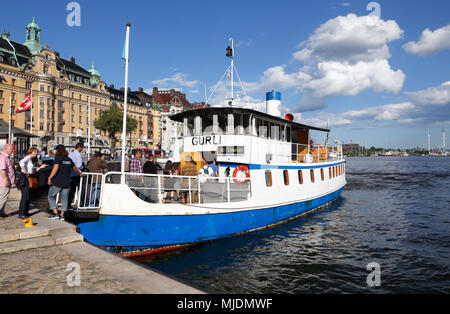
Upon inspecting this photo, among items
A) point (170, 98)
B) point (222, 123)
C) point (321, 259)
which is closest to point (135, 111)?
point (170, 98)

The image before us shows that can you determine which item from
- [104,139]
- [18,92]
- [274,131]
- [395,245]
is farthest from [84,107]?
[395,245]

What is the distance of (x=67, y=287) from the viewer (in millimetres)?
4684

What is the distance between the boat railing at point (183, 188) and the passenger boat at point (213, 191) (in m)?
0.03

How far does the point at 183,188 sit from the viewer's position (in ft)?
32.5

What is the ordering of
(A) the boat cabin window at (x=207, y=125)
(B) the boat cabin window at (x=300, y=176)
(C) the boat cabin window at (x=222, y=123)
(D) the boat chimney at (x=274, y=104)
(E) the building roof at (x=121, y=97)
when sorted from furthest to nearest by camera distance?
(E) the building roof at (x=121, y=97), (D) the boat chimney at (x=274, y=104), (B) the boat cabin window at (x=300, y=176), (A) the boat cabin window at (x=207, y=125), (C) the boat cabin window at (x=222, y=123)

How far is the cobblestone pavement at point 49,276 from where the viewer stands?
4.61 metres

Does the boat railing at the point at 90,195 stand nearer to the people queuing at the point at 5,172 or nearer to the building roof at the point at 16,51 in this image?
the people queuing at the point at 5,172

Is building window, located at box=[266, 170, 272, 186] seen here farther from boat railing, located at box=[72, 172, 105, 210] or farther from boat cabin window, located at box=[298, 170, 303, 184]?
boat railing, located at box=[72, 172, 105, 210]

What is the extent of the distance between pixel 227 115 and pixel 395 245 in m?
8.86

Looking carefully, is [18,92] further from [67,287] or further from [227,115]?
[67,287]

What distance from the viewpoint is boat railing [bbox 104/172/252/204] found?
9.12 meters

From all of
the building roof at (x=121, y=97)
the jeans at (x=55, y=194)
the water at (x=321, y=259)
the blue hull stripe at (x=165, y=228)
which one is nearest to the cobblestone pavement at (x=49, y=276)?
the blue hull stripe at (x=165, y=228)

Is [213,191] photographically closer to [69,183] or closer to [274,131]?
[69,183]

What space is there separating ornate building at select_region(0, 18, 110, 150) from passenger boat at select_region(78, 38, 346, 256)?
1915 inches
